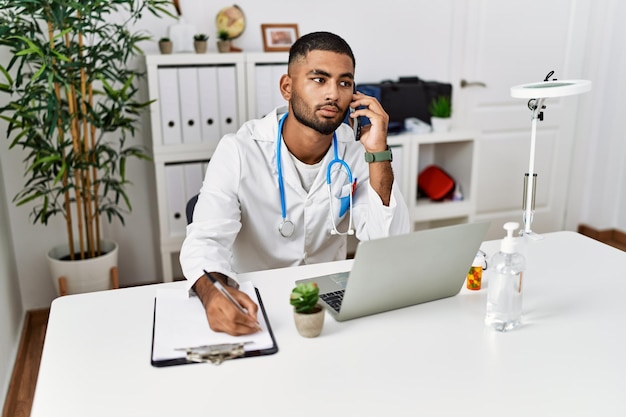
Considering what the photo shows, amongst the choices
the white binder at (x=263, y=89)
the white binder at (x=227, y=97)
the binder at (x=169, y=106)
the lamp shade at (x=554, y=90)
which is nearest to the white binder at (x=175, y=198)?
the binder at (x=169, y=106)

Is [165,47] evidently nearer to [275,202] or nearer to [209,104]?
[209,104]

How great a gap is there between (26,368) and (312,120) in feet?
5.52

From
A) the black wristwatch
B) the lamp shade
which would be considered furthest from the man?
the lamp shade

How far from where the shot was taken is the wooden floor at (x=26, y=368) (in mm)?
2199

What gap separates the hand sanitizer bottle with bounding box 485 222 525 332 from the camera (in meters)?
1.16

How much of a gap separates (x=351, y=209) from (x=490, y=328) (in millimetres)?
646

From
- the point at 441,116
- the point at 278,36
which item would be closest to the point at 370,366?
the point at 278,36

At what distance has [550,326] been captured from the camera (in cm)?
120

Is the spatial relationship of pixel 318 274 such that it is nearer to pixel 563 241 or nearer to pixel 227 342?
pixel 227 342

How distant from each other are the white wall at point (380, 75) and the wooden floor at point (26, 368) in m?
0.12

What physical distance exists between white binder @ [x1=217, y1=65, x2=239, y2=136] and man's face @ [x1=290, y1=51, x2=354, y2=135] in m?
1.17

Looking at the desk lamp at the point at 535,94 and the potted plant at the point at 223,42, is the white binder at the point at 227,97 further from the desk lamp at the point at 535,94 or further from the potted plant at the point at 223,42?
the desk lamp at the point at 535,94

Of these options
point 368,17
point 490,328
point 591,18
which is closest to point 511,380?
point 490,328

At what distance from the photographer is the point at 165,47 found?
276 cm
